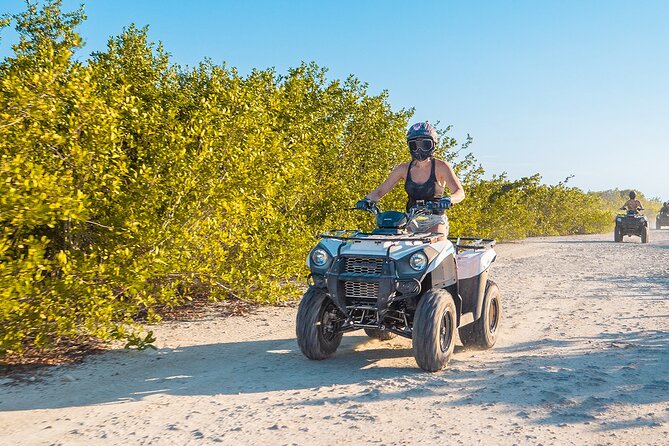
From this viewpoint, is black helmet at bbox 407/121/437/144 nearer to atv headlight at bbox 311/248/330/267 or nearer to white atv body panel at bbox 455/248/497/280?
white atv body panel at bbox 455/248/497/280

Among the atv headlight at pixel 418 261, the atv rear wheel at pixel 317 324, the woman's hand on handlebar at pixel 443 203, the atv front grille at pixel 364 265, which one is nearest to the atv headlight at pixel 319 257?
the atv front grille at pixel 364 265

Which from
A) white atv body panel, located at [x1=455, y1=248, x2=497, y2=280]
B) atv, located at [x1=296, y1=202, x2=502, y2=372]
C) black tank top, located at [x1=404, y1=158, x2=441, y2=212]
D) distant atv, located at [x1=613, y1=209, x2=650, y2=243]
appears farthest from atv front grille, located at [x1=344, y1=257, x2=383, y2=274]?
distant atv, located at [x1=613, y1=209, x2=650, y2=243]

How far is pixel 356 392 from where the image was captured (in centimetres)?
495

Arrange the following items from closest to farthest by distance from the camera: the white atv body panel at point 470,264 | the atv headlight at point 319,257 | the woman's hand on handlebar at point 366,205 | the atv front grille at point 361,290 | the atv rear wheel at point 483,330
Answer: the atv front grille at point 361,290, the atv headlight at point 319,257, the white atv body panel at point 470,264, the woman's hand on handlebar at point 366,205, the atv rear wheel at point 483,330

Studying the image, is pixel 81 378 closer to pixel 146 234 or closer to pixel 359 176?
pixel 146 234

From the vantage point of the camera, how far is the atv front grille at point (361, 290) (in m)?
5.48

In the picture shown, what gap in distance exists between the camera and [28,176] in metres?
5.35

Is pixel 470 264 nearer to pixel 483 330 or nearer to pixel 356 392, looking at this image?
pixel 483 330

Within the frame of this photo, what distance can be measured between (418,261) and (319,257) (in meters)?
0.89

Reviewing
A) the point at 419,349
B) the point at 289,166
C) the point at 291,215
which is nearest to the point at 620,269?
the point at 291,215

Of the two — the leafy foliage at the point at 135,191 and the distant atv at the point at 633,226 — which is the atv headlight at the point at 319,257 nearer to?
the leafy foliage at the point at 135,191

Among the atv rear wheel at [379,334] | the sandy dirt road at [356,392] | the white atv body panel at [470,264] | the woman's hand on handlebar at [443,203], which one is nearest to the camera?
the sandy dirt road at [356,392]

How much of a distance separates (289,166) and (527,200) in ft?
89.1

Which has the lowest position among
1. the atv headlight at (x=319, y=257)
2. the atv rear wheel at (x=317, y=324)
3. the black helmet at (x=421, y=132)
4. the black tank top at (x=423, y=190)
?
the atv rear wheel at (x=317, y=324)
